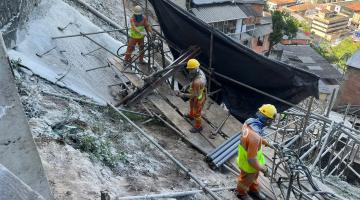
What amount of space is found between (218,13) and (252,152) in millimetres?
24108

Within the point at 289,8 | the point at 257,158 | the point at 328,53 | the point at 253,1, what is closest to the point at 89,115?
the point at 257,158

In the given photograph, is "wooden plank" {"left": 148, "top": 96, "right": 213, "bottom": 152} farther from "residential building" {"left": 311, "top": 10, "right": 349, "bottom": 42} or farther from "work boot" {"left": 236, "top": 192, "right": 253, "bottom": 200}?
"residential building" {"left": 311, "top": 10, "right": 349, "bottom": 42}

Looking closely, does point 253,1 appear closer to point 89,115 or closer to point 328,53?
point 328,53

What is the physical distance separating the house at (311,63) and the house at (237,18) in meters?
2.30

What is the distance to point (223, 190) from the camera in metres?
5.76

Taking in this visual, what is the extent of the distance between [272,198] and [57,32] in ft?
20.7

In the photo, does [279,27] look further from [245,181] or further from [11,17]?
[245,181]

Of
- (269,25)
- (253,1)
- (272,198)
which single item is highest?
A: (272,198)

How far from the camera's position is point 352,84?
74.7 ft

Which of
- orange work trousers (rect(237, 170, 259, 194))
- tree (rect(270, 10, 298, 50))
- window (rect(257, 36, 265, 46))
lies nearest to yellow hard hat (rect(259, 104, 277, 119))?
orange work trousers (rect(237, 170, 259, 194))

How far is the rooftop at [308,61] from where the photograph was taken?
3391 cm

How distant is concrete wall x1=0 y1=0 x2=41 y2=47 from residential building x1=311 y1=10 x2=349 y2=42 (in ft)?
188

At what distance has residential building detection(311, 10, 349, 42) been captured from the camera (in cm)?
5922

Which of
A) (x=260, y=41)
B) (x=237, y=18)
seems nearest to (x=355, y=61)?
(x=237, y=18)
